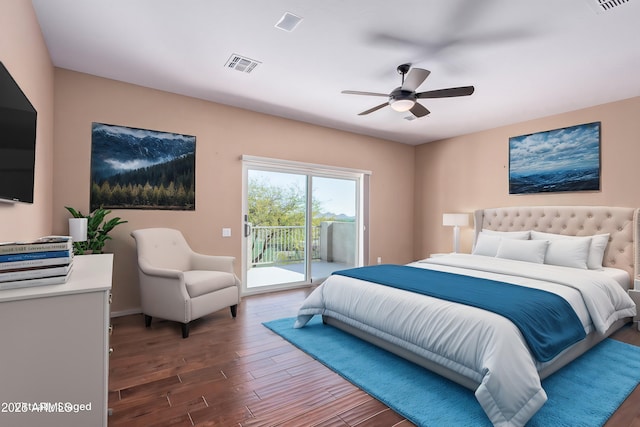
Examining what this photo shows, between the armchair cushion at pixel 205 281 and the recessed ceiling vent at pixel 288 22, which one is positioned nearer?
the recessed ceiling vent at pixel 288 22

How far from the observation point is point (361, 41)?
2.73m

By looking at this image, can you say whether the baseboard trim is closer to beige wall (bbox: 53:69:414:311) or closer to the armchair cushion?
beige wall (bbox: 53:69:414:311)

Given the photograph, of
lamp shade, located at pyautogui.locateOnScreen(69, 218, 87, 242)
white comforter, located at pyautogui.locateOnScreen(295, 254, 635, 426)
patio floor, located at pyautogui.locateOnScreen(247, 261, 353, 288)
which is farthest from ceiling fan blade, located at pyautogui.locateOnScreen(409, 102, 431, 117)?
lamp shade, located at pyautogui.locateOnScreen(69, 218, 87, 242)

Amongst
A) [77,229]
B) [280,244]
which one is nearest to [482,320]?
[280,244]

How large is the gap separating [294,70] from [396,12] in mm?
1272

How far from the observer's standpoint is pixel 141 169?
3764mm

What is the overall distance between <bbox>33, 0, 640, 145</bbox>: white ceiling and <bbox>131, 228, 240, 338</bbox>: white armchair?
6.06 ft

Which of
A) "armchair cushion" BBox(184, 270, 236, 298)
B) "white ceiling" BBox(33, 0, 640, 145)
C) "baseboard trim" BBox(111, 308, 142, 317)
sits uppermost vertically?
"white ceiling" BBox(33, 0, 640, 145)

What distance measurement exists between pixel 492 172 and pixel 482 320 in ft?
12.7

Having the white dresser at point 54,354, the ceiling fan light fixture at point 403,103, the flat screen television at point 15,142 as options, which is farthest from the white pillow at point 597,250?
the flat screen television at point 15,142

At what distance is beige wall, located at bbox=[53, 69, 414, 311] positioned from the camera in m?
3.38

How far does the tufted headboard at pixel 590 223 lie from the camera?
3.79m

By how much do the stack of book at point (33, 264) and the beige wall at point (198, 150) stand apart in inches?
93.2

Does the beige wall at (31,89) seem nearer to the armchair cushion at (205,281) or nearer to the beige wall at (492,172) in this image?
the armchair cushion at (205,281)
